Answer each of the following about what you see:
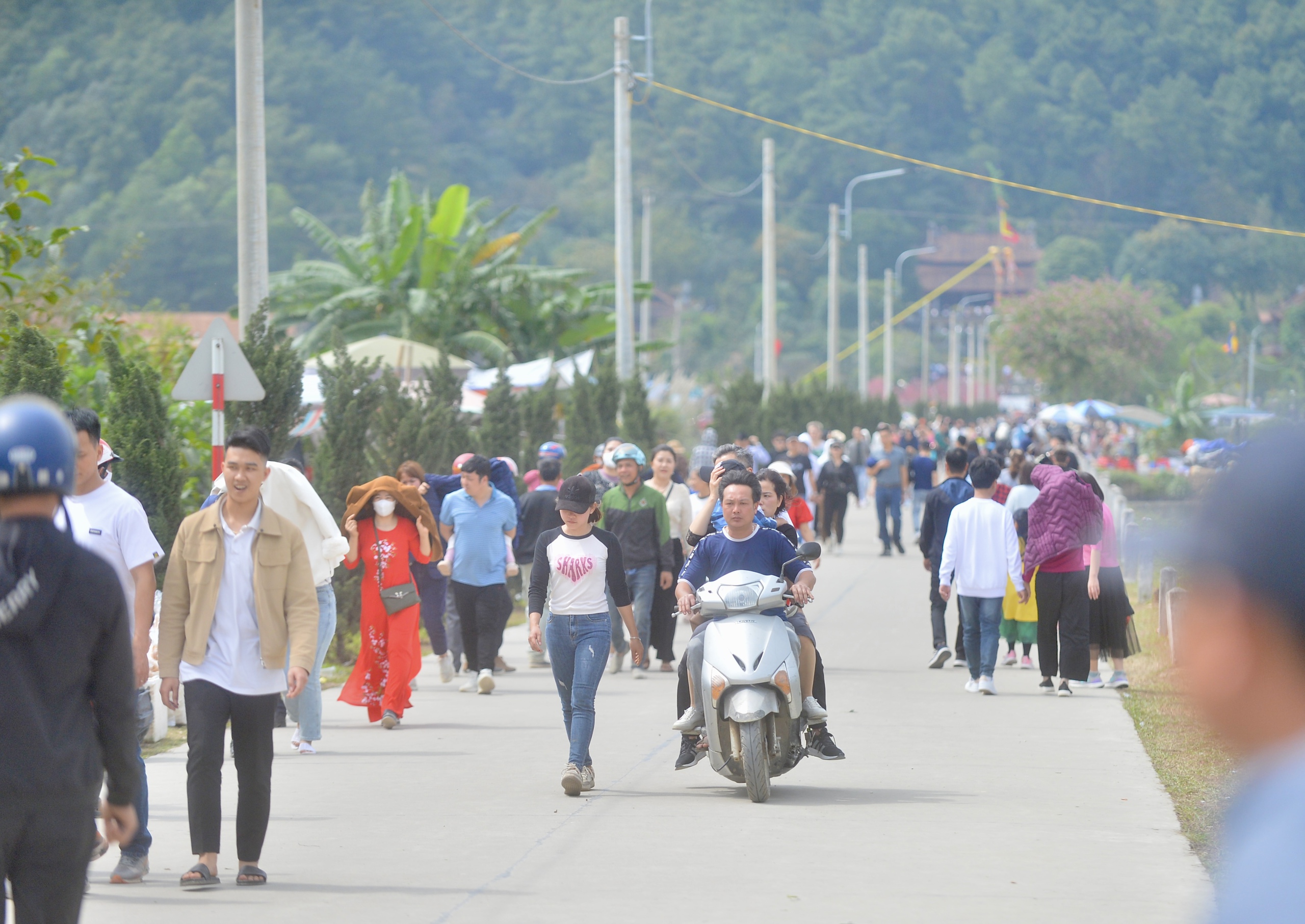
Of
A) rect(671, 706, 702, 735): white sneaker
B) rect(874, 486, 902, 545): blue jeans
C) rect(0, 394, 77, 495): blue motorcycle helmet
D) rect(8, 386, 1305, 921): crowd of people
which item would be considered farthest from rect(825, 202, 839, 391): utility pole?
rect(0, 394, 77, 495): blue motorcycle helmet

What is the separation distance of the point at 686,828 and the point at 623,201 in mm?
18314

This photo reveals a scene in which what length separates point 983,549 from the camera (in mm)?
12609

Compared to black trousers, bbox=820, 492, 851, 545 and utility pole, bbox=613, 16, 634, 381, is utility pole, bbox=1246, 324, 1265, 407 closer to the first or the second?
black trousers, bbox=820, 492, 851, 545

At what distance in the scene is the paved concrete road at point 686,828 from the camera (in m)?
6.54

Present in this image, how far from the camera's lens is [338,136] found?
11456 cm

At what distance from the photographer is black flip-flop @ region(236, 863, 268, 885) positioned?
6789 mm

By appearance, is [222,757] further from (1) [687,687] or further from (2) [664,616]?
(2) [664,616]

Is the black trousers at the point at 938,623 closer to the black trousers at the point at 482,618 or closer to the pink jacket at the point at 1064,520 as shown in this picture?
the pink jacket at the point at 1064,520

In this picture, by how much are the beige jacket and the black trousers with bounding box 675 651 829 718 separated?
2.60 meters

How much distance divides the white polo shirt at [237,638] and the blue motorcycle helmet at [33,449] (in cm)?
249

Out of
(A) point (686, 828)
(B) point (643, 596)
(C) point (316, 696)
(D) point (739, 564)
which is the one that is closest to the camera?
(A) point (686, 828)

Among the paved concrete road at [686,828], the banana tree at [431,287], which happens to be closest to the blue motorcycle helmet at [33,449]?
the paved concrete road at [686,828]

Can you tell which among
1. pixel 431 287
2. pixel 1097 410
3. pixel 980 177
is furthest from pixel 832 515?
pixel 1097 410

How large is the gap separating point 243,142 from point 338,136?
104253 millimetres
